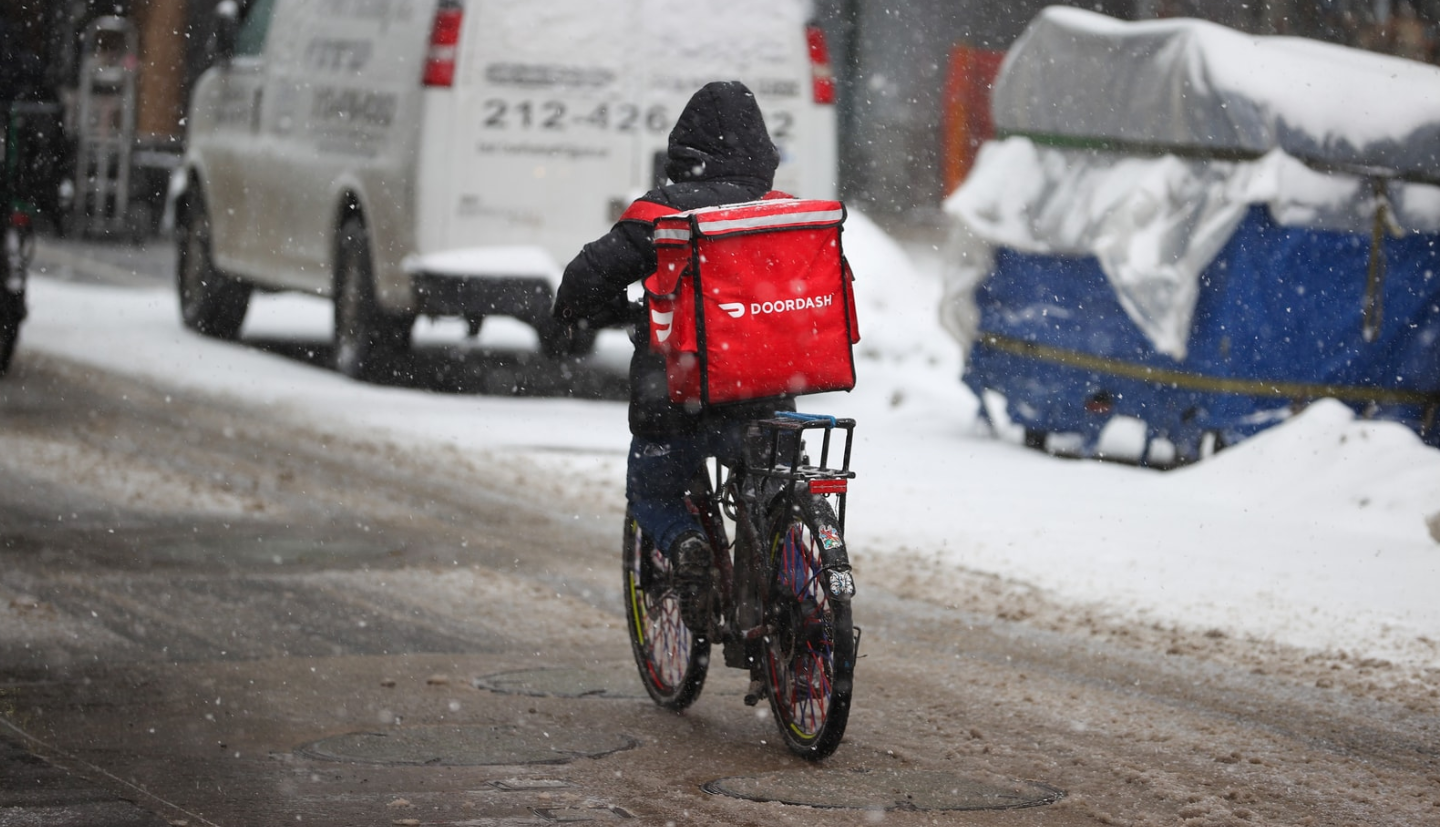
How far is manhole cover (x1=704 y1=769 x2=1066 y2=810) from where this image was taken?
17.3ft

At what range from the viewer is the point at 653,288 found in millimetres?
5676

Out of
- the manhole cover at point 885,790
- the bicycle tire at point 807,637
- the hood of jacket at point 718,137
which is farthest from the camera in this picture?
the hood of jacket at point 718,137

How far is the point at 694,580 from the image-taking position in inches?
236

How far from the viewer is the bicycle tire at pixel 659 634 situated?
6.24 metres

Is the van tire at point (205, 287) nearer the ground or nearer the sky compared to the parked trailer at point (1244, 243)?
nearer the ground

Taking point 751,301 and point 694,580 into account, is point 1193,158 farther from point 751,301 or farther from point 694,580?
point 751,301

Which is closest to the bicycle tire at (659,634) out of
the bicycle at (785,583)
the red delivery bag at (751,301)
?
the bicycle at (785,583)

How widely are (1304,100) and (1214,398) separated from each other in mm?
1681

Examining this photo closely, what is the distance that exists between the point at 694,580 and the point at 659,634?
0.49 meters

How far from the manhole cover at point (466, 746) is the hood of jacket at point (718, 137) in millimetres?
1597

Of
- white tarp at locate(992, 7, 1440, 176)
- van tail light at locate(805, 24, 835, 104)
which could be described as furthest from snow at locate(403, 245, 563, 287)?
white tarp at locate(992, 7, 1440, 176)

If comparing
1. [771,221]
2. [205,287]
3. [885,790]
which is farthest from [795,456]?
[205,287]

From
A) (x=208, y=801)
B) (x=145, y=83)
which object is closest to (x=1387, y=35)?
(x=208, y=801)

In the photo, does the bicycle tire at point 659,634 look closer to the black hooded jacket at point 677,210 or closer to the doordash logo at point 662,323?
the black hooded jacket at point 677,210
